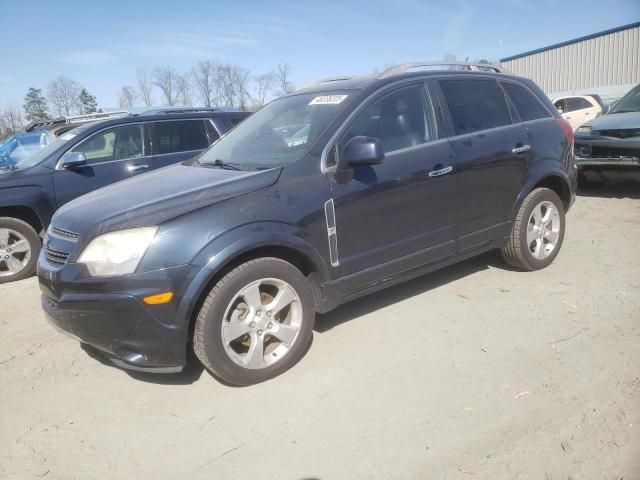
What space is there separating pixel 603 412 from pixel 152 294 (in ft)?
7.94

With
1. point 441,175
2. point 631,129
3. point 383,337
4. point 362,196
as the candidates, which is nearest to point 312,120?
point 362,196

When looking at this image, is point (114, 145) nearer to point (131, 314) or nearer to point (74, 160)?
point (74, 160)

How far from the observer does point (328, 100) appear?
3.60m

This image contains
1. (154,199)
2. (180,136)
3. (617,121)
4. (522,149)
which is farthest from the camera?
(617,121)

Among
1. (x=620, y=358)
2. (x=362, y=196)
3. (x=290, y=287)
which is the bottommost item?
(x=620, y=358)

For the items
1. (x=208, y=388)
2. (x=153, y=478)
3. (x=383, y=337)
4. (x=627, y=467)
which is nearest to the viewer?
(x=627, y=467)

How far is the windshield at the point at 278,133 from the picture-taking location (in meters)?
3.37

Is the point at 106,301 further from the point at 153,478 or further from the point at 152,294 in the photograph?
the point at 153,478

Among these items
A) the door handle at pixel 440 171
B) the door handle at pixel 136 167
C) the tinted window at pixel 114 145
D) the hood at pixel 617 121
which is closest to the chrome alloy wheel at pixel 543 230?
the door handle at pixel 440 171

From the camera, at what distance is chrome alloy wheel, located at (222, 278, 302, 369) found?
9.47 ft

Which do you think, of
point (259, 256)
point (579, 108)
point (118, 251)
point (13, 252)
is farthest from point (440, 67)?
point (579, 108)

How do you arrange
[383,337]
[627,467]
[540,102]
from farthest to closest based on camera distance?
1. [540,102]
2. [383,337]
3. [627,467]

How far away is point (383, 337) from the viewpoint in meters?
3.50

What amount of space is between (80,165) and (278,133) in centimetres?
317
